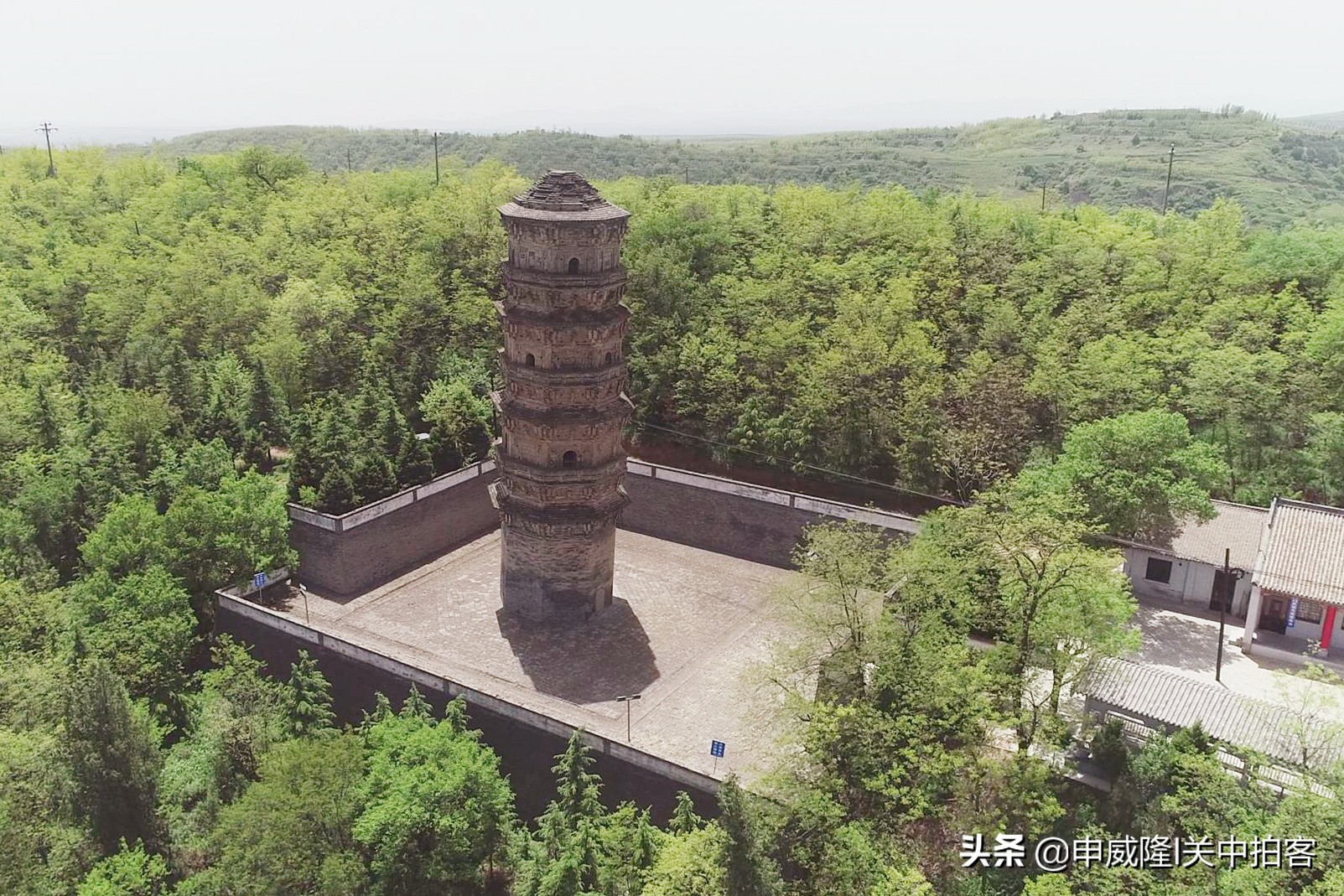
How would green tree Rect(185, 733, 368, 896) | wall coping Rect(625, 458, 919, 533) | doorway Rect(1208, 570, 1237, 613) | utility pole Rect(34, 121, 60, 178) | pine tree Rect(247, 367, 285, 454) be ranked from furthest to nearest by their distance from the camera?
1. utility pole Rect(34, 121, 60, 178)
2. pine tree Rect(247, 367, 285, 454)
3. wall coping Rect(625, 458, 919, 533)
4. doorway Rect(1208, 570, 1237, 613)
5. green tree Rect(185, 733, 368, 896)

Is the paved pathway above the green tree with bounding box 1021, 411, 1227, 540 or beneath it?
beneath

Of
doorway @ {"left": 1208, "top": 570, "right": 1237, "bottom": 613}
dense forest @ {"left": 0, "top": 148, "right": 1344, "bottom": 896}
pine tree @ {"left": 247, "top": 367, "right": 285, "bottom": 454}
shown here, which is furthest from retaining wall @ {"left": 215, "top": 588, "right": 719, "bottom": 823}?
doorway @ {"left": 1208, "top": 570, "right": 1237, "bottom": 613}

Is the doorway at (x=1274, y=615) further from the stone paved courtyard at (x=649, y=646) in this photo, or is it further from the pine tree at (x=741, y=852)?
the pine tree at (x=741, y=852)

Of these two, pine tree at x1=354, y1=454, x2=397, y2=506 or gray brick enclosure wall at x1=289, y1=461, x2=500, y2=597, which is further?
pine tree at x1=354, y1=454, x2=397, y2=506

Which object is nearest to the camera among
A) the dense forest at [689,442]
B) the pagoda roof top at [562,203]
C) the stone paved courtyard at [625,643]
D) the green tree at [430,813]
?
the dense forest at [689,442]

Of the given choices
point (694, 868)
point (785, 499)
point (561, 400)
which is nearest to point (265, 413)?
point (561, 400)

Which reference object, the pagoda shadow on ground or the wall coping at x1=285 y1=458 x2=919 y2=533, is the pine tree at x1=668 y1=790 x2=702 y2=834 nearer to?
the pagoda shadow on ground

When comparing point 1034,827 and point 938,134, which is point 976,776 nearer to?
point 1034,827

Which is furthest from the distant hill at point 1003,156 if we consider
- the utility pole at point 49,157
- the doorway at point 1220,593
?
the doorway at point 1220,593
